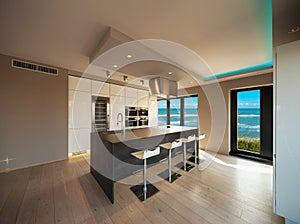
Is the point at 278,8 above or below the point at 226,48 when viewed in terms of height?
below

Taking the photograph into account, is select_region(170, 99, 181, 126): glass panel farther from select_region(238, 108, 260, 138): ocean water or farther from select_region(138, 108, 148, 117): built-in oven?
select_region(238, 108, 260, 138): ocean water

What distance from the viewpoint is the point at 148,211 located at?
1.82 metres

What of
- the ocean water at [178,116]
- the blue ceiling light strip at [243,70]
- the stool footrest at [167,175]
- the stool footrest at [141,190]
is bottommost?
the stool footrest at [167,175]

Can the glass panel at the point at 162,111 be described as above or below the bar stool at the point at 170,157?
above

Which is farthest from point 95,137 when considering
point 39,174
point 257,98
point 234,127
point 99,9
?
point 257,98

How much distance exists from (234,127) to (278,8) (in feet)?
12.7

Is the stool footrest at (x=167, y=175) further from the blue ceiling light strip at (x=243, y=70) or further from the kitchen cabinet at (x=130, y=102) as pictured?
the blue ceiling light strip at (x=243, y=70)

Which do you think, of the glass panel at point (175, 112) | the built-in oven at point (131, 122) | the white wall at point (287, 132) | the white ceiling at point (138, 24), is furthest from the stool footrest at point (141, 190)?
the glass panel at point (175, 112)

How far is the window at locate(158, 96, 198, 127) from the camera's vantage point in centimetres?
566

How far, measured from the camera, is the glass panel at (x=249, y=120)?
4.08 metres

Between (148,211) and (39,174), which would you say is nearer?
(148,211)

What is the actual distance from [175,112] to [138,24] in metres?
4.89

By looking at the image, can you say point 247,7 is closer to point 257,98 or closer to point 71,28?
point 71,28

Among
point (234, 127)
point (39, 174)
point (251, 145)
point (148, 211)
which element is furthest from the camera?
point (234, 127)
